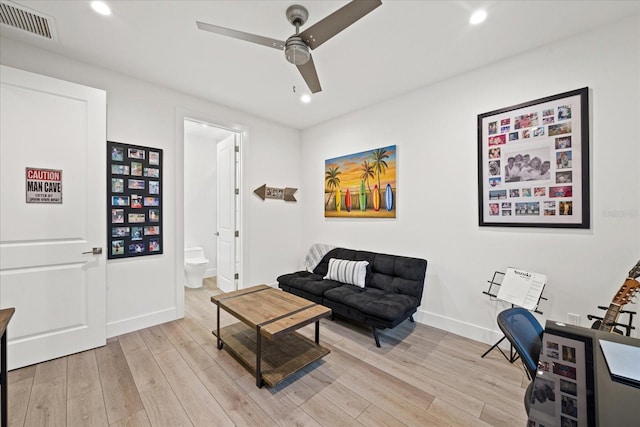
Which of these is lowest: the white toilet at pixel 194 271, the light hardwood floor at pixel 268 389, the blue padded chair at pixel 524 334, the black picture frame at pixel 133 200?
the light hardwood floor at pixel 268 389

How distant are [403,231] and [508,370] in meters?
1.61

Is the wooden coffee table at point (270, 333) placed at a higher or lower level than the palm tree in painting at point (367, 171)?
lower

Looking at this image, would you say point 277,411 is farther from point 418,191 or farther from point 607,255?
point 607,255

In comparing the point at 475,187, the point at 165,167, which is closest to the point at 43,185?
the point at 165,167

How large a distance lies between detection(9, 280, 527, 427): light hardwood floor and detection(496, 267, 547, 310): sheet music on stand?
0.56 meters

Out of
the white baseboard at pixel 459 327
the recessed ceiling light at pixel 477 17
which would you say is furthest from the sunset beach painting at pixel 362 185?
the recessed ceiling light at pixel 477 17

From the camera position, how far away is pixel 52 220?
88.8 inches

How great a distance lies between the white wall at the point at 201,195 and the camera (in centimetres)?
498

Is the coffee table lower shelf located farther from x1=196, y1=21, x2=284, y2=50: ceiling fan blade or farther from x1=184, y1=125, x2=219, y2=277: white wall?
x1=184, y1=125, x2=219, y2=277: white wall

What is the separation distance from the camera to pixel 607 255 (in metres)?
1.98

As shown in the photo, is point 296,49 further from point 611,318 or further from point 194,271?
point 194,271

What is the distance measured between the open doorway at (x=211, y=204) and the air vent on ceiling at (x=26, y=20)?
1.51 meters

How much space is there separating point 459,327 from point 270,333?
6.88 ft

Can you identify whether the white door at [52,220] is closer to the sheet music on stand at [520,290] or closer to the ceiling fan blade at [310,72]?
the ceiling fan blade at [310,72]
